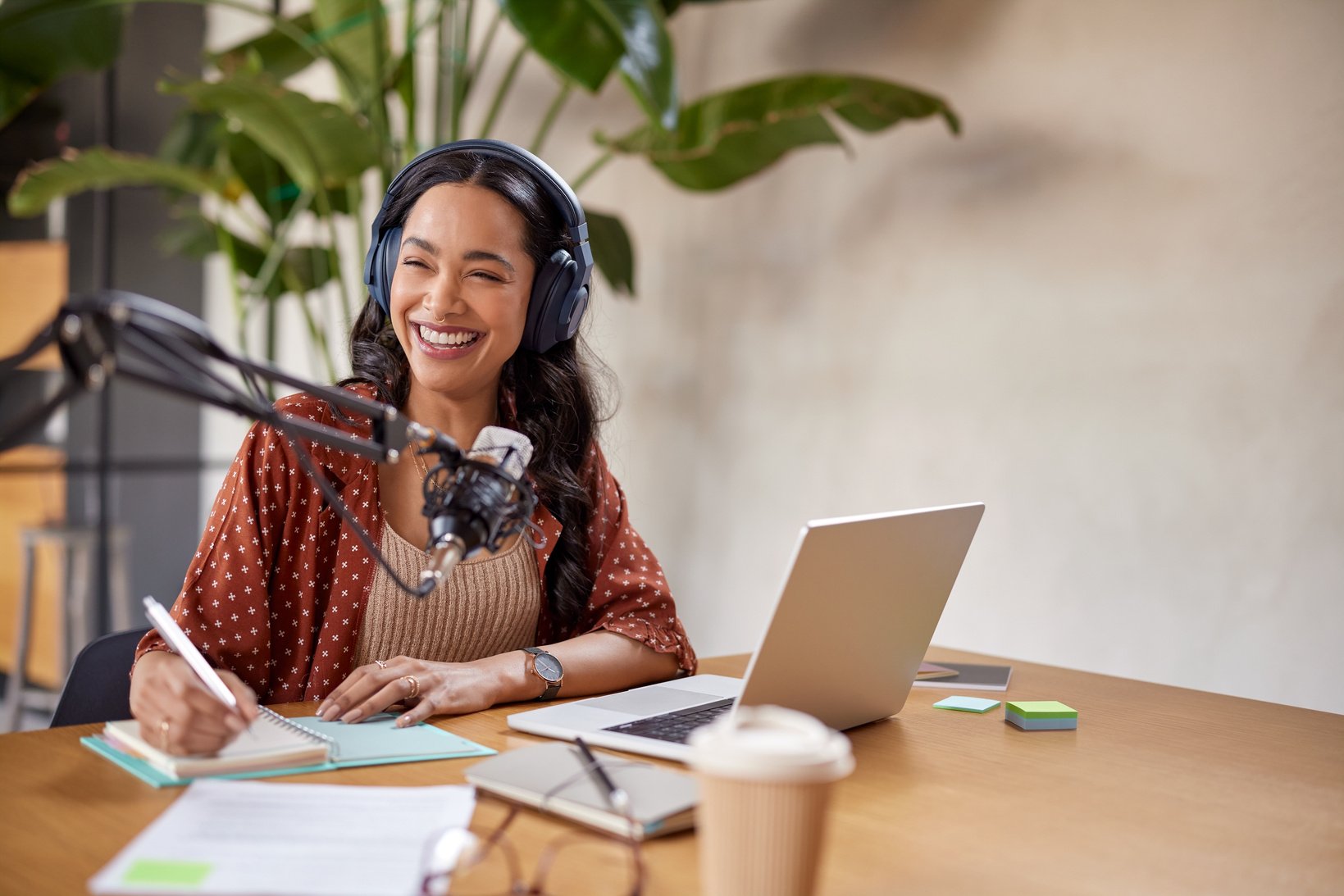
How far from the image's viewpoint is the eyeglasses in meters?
0.82

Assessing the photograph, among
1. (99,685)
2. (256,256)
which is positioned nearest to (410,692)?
(99,685)

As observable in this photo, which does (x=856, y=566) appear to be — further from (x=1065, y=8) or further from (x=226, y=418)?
(x=226, y=418)

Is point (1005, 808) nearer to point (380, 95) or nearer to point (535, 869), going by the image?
point (535, 869)

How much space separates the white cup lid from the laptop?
0.33m

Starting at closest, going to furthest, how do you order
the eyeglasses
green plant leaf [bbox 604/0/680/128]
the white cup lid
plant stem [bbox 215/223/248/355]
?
the white cup lid, the eyeglasses, green plant leaf [bbox 604/0/680/128], plant stem [bbox 215/223/248/355]

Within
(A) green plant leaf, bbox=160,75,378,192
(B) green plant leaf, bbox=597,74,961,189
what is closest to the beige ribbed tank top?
(A) green plant leaf, bbox=160,75,378,192

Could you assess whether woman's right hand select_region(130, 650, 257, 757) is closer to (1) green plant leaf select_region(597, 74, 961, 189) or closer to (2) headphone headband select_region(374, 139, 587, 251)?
(2) headphone headband select_region(374, 139, 587, 251)

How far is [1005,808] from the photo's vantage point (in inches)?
42.1

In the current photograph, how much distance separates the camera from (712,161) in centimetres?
286

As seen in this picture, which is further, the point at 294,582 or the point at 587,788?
the point at 294,582

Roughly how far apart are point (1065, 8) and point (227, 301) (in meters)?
2.87

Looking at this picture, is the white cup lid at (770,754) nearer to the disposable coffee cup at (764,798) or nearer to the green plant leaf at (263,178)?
the disposable coffee cup at (764,798)

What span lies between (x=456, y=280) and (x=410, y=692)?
0.60 m

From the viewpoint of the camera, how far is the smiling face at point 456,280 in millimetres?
1607
